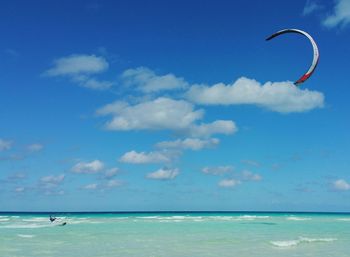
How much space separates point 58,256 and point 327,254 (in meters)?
10.6

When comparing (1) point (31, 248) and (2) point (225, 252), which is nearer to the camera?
(2) point (225, 252)

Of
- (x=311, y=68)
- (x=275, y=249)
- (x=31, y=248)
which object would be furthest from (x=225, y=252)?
(x=311, y=68)

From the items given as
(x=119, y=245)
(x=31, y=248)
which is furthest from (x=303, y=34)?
(x=31, y=248)

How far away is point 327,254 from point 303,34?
435 inches

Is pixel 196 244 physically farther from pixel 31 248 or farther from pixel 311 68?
pixel 311 68

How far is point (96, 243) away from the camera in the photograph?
71.9 ft

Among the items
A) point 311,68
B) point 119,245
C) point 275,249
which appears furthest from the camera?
point 119,245

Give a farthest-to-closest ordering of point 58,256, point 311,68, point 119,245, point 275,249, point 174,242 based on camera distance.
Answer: point 174,242
point 119,245
point 275,249
point 58,256
point 311,68

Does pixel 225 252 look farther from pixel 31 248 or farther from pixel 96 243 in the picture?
pixel 31 248

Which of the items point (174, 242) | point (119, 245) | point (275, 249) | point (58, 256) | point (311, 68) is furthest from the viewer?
point (174, 242)

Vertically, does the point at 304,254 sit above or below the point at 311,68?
below

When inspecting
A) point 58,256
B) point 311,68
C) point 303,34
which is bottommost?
point 58,256

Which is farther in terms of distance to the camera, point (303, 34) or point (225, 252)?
point (225, 252)

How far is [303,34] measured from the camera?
10297mm
